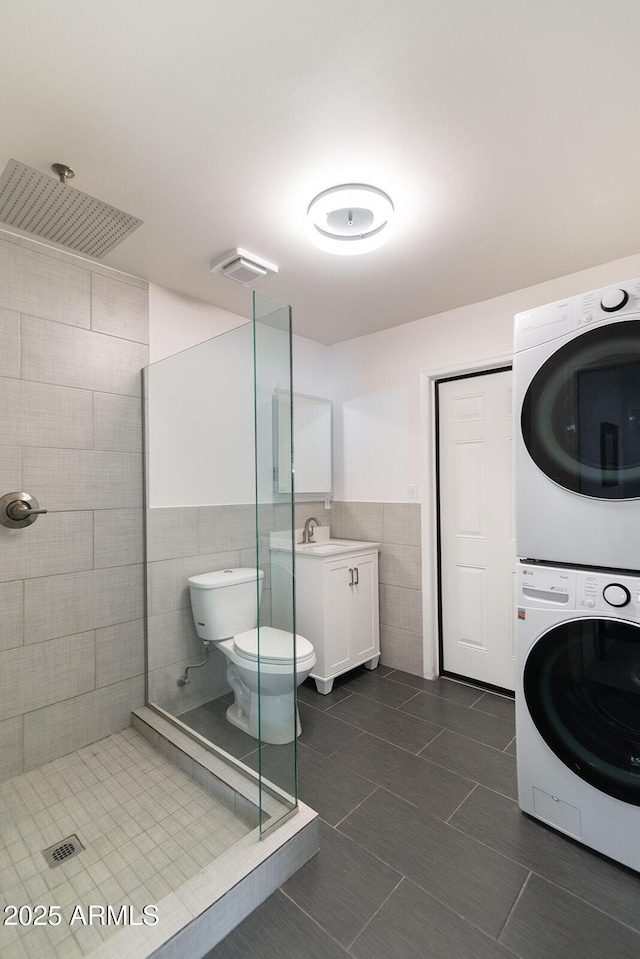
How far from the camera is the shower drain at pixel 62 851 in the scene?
4.89ft

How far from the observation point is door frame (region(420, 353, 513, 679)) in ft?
9.51

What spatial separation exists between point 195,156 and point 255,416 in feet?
2.95

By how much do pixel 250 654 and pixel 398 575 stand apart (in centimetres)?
167

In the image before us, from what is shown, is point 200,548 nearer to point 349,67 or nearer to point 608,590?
point 608,590

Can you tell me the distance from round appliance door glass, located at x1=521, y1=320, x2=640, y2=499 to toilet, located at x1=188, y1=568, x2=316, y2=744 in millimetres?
1146

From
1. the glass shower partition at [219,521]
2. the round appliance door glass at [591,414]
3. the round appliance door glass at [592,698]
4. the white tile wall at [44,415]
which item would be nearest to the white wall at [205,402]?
the glass shower partition at [219,521]

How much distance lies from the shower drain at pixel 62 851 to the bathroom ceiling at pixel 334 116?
7.83ft

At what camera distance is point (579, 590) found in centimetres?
150

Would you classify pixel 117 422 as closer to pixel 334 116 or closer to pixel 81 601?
pixel 81 601

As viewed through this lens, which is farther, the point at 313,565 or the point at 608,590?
the point at 313,565

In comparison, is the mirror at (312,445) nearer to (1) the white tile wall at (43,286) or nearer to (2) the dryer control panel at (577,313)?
(1) the white tile wall at (43,286)

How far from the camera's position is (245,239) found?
1970mm

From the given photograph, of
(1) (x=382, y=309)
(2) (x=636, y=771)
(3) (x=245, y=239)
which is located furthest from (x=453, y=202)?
(2) (x=636, y=771)

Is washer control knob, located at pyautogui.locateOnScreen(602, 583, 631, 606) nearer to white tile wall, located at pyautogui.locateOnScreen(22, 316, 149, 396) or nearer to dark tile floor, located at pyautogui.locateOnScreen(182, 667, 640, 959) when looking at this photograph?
dark tile floor, located at pyautogui.locateOnScreen(182, 667, 640, 959)
